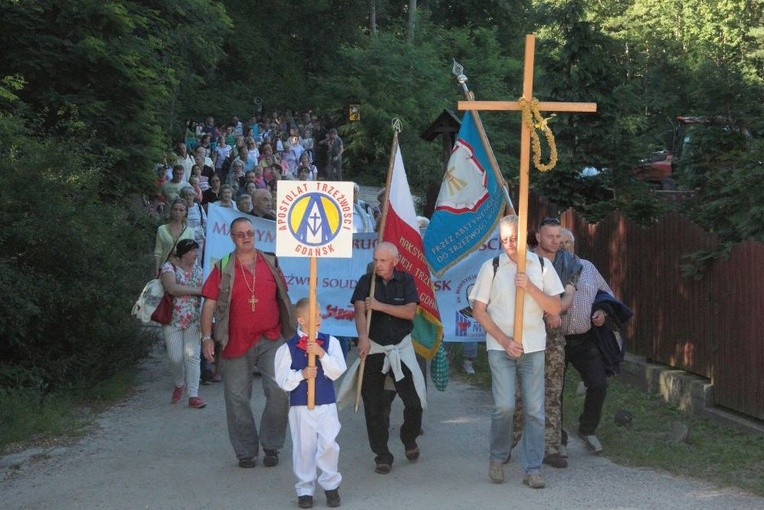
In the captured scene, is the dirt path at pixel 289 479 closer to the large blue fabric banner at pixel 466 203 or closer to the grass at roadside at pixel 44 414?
the grass at roadside at pixel 44 414

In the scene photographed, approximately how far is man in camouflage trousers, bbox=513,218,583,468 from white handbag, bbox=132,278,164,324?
4.20 meters

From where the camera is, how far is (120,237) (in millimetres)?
12438

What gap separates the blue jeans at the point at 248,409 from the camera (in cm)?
Result: 839

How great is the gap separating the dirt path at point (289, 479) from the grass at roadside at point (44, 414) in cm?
29

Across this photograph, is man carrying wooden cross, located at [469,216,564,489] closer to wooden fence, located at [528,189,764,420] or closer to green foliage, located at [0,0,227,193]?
wooden fence, located at [528,189,764,420]

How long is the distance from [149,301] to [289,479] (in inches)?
135

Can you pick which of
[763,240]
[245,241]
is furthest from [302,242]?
[763,240]

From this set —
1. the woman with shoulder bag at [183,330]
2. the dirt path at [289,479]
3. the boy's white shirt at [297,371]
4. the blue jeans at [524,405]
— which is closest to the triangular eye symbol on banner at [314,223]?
the boy's white shirt at [297,371]

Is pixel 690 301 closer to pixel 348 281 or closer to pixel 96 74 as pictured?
pixel 348 281

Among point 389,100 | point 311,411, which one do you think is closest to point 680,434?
point 311,411

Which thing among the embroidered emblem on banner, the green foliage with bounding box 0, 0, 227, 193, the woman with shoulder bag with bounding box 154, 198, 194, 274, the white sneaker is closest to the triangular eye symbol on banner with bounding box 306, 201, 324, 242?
the embroidered emblem on banner

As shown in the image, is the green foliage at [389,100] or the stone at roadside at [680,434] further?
the green foliage at [389,100]

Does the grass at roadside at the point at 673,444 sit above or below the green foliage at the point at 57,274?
below

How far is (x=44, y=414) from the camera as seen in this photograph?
985 centimetres
